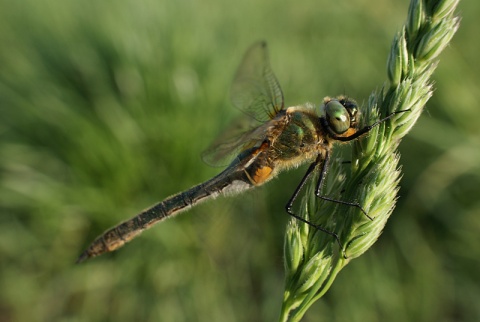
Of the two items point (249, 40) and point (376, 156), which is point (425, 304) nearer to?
point (376, 156)

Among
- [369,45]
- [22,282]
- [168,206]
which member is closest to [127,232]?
[168,206]

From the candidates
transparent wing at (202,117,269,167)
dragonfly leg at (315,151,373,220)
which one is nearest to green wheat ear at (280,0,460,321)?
dragonfly leg at (315,151,373,220)

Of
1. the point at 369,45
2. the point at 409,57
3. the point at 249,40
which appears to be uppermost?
the point at 249,40

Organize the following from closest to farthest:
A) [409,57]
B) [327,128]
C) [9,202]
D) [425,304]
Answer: [409,57] < [327,128] < [425,304] < [9,202]

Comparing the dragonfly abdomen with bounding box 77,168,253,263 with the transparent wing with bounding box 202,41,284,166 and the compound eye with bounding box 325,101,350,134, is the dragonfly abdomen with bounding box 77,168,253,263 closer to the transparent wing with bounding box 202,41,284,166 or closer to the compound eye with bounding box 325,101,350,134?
the transparent wing with bounding box 202,41,284,166

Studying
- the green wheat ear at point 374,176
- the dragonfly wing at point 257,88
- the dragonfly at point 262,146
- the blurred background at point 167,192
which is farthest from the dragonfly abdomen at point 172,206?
the blurred background at point 167,192

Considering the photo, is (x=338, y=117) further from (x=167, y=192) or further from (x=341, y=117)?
(x=167, y=192)
